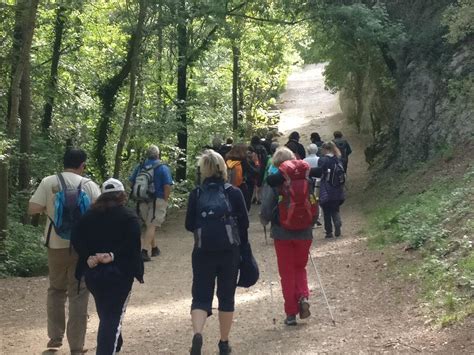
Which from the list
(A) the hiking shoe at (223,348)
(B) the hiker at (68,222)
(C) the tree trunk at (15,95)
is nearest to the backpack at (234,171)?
(C) the tree trunk at (15,95)

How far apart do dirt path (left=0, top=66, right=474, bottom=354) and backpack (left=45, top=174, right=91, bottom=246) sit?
59.4 inches

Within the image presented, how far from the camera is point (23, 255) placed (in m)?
13.5

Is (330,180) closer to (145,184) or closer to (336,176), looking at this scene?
(336,176)

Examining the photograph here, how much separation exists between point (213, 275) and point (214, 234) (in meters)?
0.46

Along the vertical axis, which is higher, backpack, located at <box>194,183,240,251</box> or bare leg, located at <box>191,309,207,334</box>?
backpack, located at <box>194,183,240,251</box>

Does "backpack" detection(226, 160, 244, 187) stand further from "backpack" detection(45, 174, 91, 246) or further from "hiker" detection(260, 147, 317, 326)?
"backpack" detection(45, 174, 91, 246)

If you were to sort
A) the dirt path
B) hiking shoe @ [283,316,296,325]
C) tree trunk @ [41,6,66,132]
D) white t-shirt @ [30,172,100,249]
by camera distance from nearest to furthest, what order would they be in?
1. white t-shirt @ [30,172,100,249]
2. the dirt path
3. hiking shoe @ [283,316,296,325]
4. tree trunk @ [41,6,66,132]

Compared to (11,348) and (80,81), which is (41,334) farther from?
(80,81)

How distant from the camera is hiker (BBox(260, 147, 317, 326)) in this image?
8.23 m

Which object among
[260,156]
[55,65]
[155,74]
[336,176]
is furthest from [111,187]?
[155,74]

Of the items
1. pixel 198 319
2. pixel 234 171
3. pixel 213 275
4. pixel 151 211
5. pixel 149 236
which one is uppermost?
pixel 234 171

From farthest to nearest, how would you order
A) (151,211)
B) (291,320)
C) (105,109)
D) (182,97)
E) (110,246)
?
(182,97) → (105,109) → (151,211) → (291,320) → (110,246)

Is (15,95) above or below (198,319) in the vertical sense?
above

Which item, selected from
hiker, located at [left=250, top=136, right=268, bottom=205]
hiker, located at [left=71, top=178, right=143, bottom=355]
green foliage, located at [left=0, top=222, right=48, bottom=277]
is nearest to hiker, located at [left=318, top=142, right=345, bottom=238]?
hiker, located at [left=250, top=136, right=268, bottom=205]
